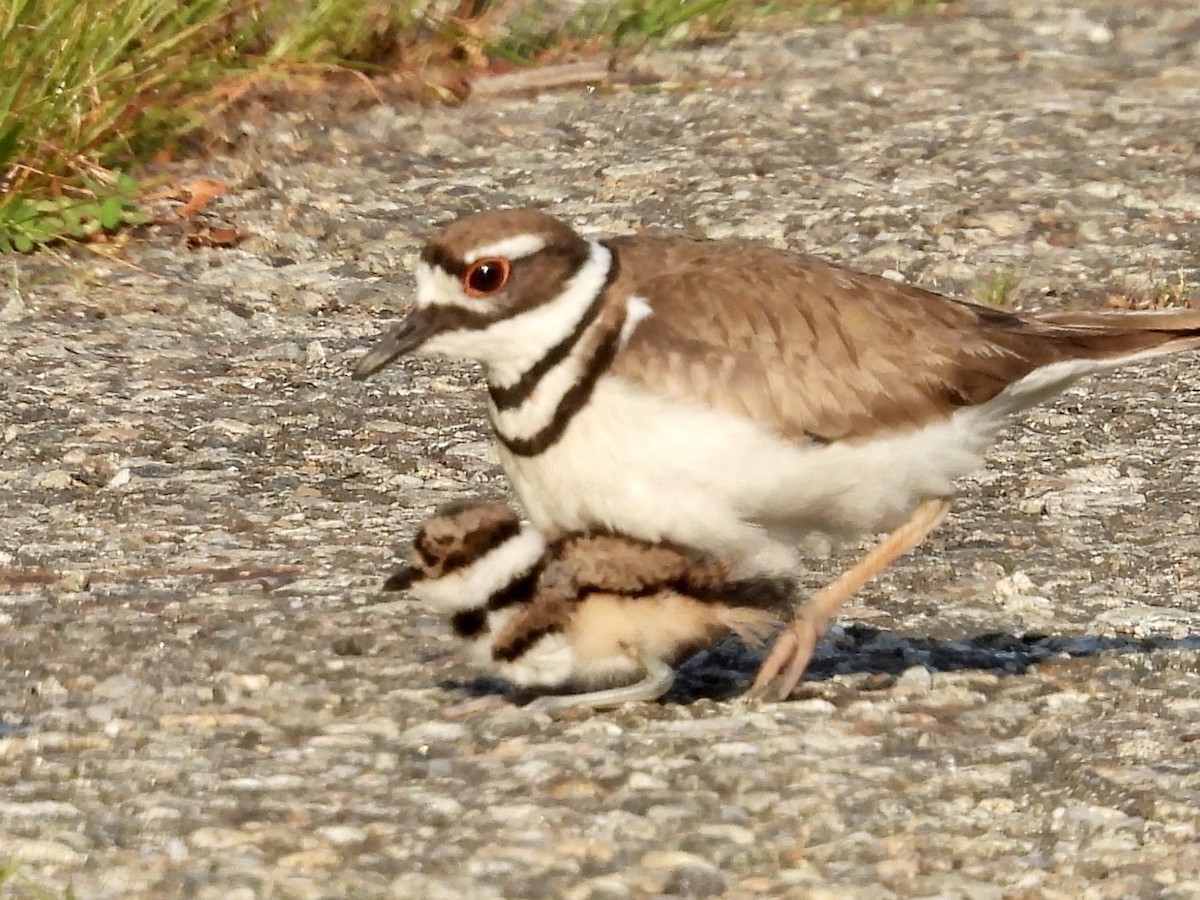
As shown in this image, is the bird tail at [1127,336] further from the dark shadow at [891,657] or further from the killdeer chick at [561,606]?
the killdeer chick at [561,606]

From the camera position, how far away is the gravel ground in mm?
3361

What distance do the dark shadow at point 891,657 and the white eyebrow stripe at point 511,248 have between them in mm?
847

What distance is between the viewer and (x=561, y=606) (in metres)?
3.97

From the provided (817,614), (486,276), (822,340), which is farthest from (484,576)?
(822,340)

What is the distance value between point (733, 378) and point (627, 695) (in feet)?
2.08

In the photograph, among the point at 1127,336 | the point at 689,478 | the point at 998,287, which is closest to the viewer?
the point at 689,478

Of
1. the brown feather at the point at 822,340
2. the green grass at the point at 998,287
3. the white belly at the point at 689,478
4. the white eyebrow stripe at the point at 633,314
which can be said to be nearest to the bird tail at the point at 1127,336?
the brown feather at the point at 822,340

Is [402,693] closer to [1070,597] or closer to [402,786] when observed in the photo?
[402,786]

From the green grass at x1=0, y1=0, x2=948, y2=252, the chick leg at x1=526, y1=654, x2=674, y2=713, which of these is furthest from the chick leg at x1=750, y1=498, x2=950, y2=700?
the green grass at x1=0, y1=0, x2=948, y2=252

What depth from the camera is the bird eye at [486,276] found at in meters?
4.06

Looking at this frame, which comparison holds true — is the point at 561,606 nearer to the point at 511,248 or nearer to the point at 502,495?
the point at 511,248

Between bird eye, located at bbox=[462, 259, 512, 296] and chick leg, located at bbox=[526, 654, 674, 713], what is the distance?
771mm

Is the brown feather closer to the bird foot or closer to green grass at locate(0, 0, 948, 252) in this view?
the bird foot

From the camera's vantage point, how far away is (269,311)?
6.57 metres
